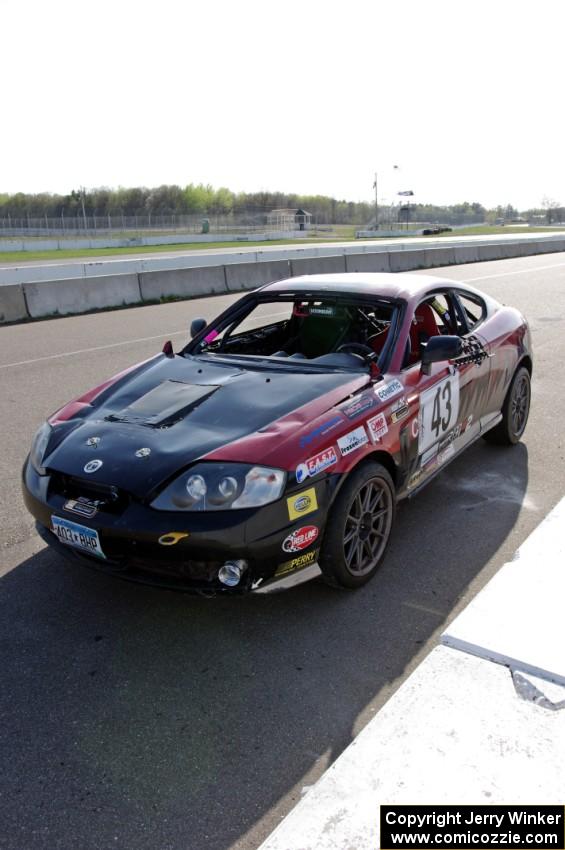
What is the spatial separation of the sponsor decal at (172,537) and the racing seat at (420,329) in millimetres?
1887

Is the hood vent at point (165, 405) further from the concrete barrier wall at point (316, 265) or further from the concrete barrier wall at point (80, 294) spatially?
the concrete barrier wall at point (316, 265)

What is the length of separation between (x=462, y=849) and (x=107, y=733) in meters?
1.28

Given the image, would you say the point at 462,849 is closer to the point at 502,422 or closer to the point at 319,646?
the point at 319,646

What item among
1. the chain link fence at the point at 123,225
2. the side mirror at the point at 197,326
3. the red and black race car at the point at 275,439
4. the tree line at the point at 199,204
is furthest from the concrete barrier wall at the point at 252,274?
the tree line at the point at 199,204

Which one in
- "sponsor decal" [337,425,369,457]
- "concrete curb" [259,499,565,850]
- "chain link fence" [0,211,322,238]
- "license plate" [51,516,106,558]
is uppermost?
"chain link fence" [0,211,322,238]

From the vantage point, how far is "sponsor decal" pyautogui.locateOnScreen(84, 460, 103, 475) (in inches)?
127

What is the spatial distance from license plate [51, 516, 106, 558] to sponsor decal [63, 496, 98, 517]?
5 centimetres

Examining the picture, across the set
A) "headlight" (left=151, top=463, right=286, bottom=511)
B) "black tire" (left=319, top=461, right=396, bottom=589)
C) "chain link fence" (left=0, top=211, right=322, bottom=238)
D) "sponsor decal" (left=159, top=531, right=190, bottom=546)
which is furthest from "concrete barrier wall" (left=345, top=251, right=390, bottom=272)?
"chain link fence" (left=0, top=211, right=322, bottom=238)

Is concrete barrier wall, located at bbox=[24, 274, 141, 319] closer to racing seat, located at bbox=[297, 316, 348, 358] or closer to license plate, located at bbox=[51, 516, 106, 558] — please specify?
racing seat, located at bbox=[297, 316, 348, 358]

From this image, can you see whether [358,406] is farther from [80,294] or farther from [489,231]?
[489,231]

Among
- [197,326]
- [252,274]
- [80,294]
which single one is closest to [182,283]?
[252,274]

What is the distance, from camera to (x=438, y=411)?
168 inches

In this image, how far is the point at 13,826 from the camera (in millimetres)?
2217

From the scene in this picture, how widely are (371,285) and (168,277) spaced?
12715 millimetres
